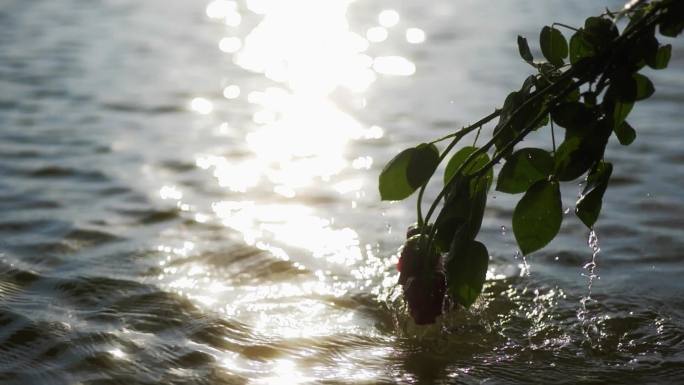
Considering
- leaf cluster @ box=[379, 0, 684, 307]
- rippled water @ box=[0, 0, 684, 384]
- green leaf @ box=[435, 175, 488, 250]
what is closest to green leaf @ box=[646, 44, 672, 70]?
leaf cluster @ box=[379, 0, 684, 307]

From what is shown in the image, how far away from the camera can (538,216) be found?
5.57 ft

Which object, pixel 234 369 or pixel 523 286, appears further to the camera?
pixel 523 286

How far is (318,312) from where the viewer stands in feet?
10.2

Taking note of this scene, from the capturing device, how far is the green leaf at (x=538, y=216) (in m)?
1.69

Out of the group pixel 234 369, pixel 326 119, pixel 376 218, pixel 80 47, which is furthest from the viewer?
pixel 80 47

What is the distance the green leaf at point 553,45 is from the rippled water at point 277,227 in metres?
1.09

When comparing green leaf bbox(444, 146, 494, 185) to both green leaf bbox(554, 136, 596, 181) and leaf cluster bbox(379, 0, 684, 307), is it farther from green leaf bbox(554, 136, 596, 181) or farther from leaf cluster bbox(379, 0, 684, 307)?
green leaf bbox(554, 136, 596, 181)

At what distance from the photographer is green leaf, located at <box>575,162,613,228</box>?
1791mm

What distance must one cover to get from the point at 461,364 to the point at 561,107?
3.99 ft

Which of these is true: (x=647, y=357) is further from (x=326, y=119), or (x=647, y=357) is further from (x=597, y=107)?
(x=326, y=119)

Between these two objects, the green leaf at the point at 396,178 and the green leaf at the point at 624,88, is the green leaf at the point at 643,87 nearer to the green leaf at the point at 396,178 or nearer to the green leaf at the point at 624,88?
the green leaf at the point at 624,88

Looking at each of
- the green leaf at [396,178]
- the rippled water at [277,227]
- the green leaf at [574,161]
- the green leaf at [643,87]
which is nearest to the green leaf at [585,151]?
the green leaf at [574,161]

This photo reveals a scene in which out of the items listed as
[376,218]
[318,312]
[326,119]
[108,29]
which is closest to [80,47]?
[108,29]

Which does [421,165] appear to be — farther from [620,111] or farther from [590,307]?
[590,307]
